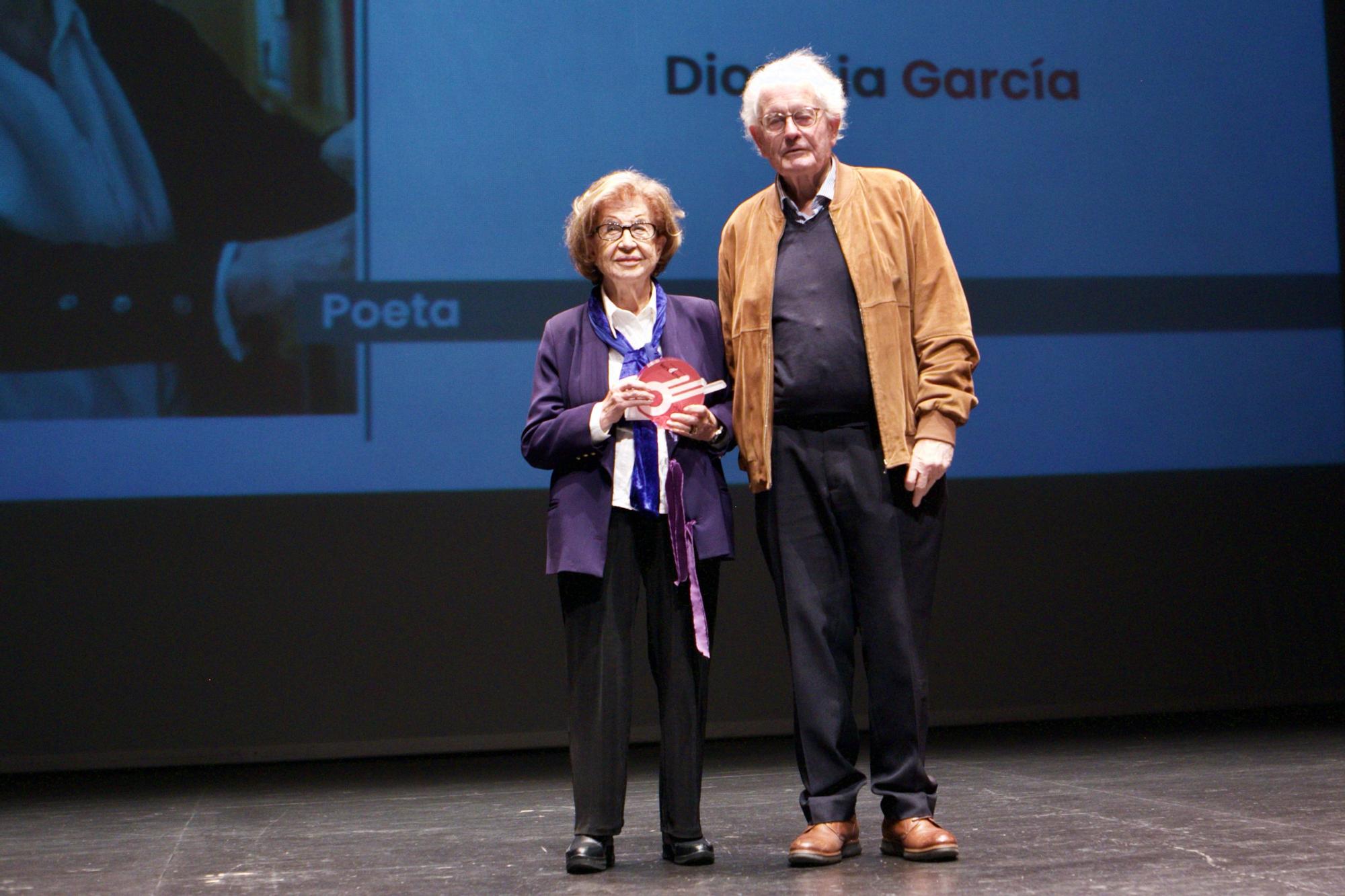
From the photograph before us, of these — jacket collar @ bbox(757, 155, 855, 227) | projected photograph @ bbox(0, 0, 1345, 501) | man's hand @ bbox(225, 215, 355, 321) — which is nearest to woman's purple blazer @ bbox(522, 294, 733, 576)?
jacket collar @ bbox(757, 155, 855, 227)

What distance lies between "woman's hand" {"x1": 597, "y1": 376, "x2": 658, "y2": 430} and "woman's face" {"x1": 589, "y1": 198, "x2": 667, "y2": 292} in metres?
0.21

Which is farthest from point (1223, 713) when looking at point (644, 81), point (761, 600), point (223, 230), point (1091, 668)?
point (223, 230)

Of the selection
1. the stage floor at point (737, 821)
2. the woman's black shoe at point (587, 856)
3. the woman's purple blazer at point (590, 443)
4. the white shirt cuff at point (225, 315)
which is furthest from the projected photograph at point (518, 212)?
the woman's black shoe at point (587, 856)

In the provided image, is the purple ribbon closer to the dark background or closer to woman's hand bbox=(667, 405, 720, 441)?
woman's hand bbox=(667, 405, 720, 441)

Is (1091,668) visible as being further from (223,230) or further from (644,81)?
(223,230)

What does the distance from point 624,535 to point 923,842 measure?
2.42ft

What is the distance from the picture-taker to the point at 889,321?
234 centimetres

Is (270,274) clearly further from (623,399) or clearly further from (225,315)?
(623,399)

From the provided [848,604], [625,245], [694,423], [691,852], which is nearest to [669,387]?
[694,423]

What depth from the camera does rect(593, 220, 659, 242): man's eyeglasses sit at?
7.80ft

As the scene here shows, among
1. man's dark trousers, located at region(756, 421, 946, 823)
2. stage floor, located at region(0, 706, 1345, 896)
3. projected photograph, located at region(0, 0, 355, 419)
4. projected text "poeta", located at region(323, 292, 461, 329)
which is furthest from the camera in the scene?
projected text "poeta", located at region(323, 292, 461, 329)

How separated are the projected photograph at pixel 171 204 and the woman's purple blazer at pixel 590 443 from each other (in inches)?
70.1

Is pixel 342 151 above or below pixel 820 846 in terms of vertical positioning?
above

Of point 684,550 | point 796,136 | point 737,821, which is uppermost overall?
point 796,136
